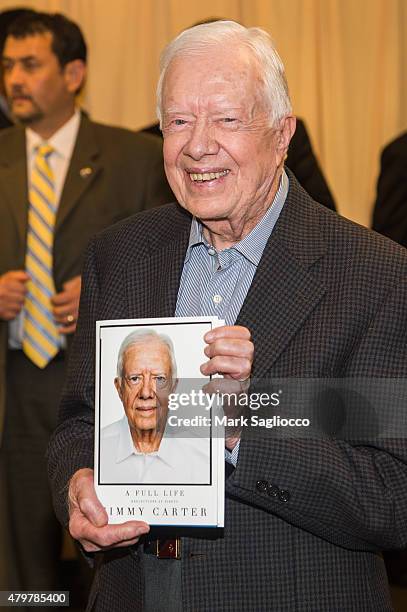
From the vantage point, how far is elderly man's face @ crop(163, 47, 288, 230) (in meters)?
1.97

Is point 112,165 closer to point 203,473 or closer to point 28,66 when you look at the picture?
point 28,66

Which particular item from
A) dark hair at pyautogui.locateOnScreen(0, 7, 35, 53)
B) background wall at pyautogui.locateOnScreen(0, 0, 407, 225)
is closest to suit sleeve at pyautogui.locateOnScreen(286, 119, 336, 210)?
background wall at pyautogui.locateOnScreen(0, 0, 407, 225)

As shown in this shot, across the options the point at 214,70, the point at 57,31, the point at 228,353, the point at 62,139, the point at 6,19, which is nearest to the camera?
the point at 228,353

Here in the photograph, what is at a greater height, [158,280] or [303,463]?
[158,280]

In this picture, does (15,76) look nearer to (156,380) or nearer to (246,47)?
(246,47)

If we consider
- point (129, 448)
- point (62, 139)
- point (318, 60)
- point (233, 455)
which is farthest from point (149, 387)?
point (318, 60)

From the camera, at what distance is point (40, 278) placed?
3.98 meters

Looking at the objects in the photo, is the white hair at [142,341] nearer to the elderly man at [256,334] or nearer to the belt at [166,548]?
the elderly man at [256,334]

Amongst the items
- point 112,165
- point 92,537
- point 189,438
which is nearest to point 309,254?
point 189,438

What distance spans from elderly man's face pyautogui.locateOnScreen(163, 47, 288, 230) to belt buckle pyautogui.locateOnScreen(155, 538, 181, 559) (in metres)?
0.62

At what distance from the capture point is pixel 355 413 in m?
1.90

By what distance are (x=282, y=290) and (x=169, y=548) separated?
52 centimetres

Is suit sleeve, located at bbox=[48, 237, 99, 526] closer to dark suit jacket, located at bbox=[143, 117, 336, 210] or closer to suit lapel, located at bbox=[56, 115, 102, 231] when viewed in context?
suit lapel, located at bbox=[56, 115, 102, 231]

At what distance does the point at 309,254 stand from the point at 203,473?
51 cm
